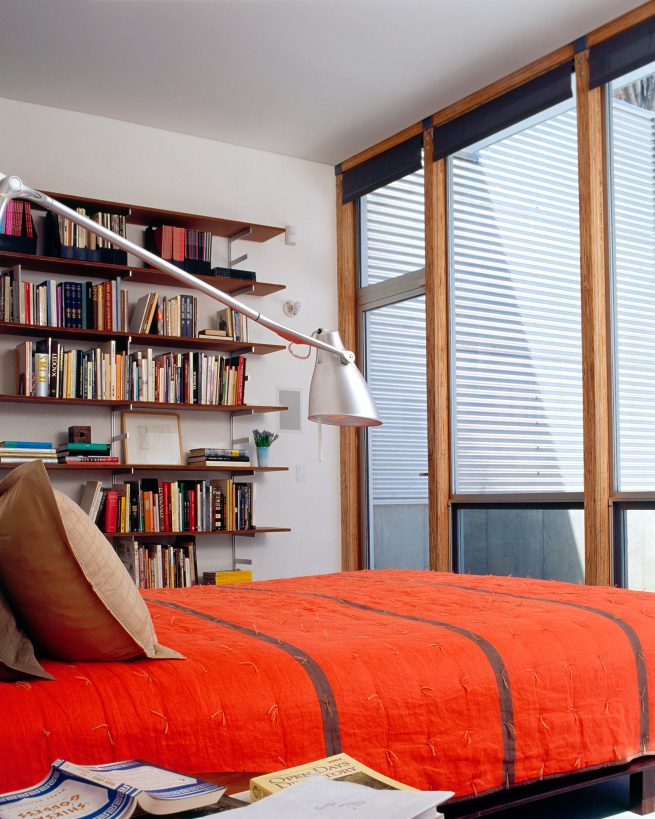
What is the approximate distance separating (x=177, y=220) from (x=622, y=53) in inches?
99.9

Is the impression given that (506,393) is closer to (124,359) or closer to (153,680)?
(124,359)

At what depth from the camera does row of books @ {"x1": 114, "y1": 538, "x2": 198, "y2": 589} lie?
16.1ft

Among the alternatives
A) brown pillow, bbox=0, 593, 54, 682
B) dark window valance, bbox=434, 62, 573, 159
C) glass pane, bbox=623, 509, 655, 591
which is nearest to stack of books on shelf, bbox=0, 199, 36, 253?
dark window valance, bbox=434, 62, 573, 159

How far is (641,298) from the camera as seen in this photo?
14.1 feet

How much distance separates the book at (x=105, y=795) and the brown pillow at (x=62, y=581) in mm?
481

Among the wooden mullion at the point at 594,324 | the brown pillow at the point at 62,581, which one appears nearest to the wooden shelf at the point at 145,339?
the wooden mullion at the point at 594,324

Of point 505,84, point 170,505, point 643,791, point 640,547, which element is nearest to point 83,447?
point 170,505

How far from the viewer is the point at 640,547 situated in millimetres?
4195

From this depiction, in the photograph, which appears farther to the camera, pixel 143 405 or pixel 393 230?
pixel 393 230

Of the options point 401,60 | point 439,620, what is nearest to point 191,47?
point 401,60

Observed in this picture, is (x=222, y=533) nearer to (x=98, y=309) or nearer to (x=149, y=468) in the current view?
(x=149, y=468)

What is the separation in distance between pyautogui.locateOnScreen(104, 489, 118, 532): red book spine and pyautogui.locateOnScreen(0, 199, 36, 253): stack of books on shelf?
1.35 meters

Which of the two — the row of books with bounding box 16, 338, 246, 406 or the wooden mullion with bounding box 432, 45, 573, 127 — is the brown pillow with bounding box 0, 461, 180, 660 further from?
the wooden mullion with bounding box 432, 45, 573, 127

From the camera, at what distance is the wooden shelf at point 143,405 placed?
470 centimetres
